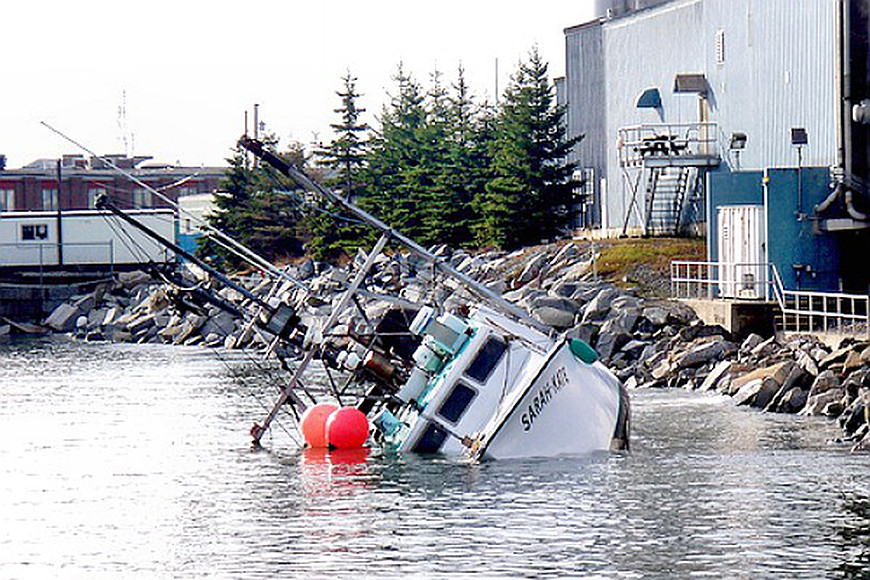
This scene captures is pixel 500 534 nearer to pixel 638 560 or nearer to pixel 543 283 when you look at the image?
pixel 638 560

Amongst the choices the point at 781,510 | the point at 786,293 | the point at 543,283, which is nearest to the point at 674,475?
the point at 781,510

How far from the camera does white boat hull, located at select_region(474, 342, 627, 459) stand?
3100cm

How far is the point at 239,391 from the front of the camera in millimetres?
49562

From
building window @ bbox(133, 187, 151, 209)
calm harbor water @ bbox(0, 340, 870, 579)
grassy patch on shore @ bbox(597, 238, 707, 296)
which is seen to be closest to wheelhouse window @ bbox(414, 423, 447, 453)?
calm harbor water @ bbox(0, 340, 870, 579)

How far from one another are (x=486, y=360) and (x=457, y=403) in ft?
2.93

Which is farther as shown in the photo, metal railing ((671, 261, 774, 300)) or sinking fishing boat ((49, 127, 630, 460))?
metal railing ((671, 261, 774, 300))

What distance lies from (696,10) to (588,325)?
1585cm

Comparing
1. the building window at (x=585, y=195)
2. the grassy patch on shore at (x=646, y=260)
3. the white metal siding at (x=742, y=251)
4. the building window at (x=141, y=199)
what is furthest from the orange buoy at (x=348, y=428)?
the building window at (x=141, y=199)

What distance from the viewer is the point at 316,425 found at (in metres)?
34.6

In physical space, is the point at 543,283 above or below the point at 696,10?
below

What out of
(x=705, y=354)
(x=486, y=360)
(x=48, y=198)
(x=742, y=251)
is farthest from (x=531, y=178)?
(x=48, y=198)

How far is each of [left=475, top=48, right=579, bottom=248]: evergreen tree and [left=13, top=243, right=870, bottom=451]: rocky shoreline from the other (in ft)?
5.08

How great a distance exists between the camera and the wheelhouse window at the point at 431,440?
31.2 m

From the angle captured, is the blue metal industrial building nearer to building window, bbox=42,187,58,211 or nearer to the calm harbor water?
the calm harbor water
